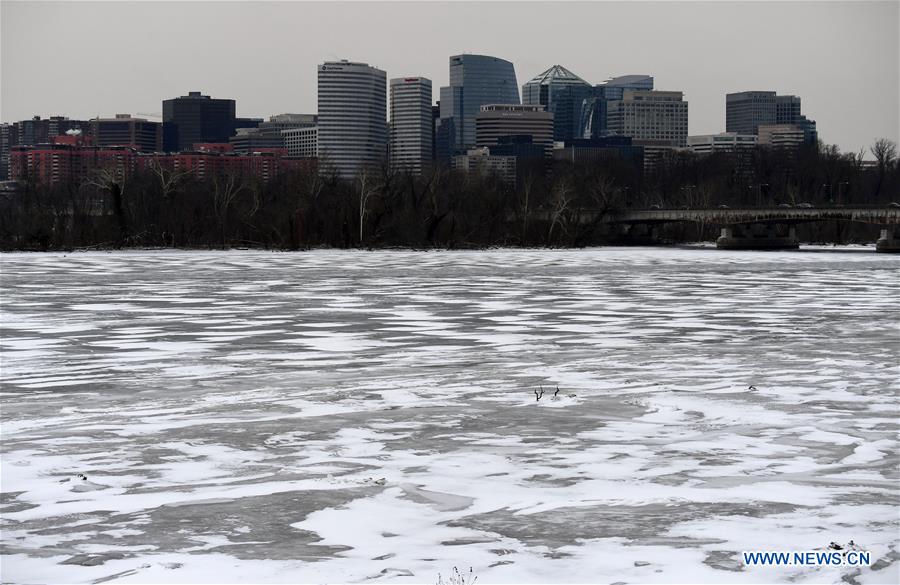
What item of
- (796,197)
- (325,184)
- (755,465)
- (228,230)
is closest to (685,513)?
(755,465)

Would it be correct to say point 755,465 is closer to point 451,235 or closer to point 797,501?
point 797,501

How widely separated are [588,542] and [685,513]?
1.15 m

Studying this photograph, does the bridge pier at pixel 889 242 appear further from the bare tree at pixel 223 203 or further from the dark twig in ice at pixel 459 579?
the dark twig in ice at pixel 459 579

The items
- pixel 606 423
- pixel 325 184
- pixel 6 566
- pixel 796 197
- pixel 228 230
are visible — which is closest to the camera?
pixel 6 566

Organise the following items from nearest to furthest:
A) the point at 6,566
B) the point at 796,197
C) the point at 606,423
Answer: the point at 6,566, the point at 606,423, the point at 796,197

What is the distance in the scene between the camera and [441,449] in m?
11.3

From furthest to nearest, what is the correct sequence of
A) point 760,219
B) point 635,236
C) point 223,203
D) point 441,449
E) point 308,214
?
point 635,236 → point 760,219 → point 223,203 → point 308,214 → point 441,449

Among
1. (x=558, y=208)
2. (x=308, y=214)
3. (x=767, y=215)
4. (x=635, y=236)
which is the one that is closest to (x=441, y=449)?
(x=308, y=214)

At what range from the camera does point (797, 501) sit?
30.1 feet

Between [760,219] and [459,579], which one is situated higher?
[760,219]

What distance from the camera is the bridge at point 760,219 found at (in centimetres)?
11150

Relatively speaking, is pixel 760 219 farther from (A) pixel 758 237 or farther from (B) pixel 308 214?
(B) pixel 308 214

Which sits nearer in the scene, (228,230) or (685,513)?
(685,513)

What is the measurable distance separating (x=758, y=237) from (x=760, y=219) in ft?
40.0
